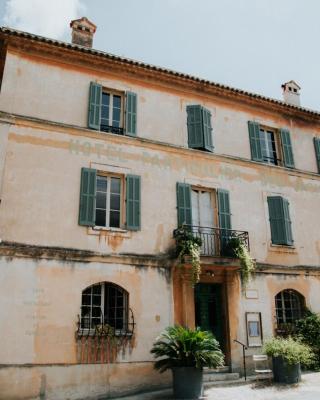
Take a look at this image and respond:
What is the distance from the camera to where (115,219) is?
1166 cm

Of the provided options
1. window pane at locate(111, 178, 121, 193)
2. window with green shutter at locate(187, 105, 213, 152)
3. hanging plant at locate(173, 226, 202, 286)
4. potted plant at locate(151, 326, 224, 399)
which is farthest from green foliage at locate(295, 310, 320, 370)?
window pane at locate(111, 178, 121, 193)

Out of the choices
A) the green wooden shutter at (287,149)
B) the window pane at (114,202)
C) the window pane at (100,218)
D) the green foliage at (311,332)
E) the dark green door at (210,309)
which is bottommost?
the green foliage at (311,332)

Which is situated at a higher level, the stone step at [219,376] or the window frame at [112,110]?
the window frame at [112,110]

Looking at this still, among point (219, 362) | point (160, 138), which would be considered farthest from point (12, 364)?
point (160, 138)

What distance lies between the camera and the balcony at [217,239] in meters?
12.3

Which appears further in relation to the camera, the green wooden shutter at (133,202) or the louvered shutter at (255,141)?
the louvered shutter at (255,141)

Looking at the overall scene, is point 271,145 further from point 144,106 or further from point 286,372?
point 286,372

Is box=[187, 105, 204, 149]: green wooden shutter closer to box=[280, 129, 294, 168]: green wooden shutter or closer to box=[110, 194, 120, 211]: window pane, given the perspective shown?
box=[110, 194, 120, 211]: window pane

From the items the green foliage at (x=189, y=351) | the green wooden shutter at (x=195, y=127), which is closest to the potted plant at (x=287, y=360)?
the green foliage at (x=189, y=351)

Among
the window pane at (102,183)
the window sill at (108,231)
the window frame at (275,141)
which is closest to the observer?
the window sill at (108,231)

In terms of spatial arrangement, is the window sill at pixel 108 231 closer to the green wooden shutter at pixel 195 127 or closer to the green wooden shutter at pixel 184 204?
the green wooden shutter at pixel 184 204

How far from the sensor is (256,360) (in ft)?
37.9

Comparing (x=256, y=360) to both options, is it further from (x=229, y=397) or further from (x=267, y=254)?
(x=267, y=254)

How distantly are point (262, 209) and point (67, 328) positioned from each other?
25.5ft
